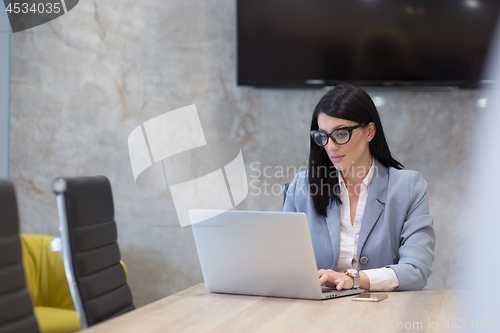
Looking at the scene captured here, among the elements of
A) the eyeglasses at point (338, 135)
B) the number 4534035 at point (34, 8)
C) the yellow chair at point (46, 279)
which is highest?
the number 4534035 at point (34, 8)

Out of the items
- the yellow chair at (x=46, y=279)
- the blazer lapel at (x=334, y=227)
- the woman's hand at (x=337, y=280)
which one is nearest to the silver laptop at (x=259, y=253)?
the woman's hand at (x=337, y=280)

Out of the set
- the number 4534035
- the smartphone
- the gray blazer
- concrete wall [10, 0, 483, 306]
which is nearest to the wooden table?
the smartphone

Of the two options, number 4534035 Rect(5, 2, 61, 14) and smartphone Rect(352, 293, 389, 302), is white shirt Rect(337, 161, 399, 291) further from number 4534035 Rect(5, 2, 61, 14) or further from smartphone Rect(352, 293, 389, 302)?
number 4534035 Rect(5, 2, 61, 14)

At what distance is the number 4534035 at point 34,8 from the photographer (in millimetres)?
3547

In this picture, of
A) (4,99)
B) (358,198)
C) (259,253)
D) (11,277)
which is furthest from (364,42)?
(4,99)

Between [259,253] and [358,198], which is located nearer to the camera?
[259,253]

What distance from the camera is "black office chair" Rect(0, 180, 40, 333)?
49.5 inches

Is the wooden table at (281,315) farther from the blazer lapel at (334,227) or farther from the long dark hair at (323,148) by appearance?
the long dark hair at (323,148)

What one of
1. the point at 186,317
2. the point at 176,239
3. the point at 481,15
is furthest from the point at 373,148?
the point at 176,239

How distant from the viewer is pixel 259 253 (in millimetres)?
1459

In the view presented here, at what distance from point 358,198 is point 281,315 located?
33.5 inches

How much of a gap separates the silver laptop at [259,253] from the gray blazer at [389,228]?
1.06ft

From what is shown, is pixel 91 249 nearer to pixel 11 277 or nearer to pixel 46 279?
pixel 11 277

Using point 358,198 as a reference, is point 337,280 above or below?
below
